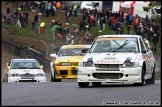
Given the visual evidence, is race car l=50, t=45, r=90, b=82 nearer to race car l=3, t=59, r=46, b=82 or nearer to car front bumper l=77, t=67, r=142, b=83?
race car l=3, t=59, r=46, b=82

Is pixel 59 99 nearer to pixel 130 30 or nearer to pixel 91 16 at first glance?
pixel 130 30

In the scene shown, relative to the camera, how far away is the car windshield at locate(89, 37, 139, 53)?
18406 millimetres

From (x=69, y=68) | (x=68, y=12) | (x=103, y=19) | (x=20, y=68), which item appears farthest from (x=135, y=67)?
(x=68, y=12)

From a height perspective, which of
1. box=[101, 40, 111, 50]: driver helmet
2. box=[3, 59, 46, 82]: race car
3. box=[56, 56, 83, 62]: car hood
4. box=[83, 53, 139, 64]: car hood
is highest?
box=[101, 40, 111, 50]: driver helmet

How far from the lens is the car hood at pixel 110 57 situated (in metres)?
17.4

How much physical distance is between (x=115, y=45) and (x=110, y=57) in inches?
42.4

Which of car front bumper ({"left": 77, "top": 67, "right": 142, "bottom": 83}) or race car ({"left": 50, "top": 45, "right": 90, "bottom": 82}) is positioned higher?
car front bumper ({"left": 77, "top": 67, "right": 142, "bottom": 83})

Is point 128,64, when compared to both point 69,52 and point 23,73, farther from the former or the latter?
point 23,73

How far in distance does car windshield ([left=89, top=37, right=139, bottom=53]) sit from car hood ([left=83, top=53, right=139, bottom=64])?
0.51 m

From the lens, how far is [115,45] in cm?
1852

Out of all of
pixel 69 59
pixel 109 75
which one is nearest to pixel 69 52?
pixel 69 59

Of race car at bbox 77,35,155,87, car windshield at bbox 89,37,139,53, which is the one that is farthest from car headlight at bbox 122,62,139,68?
car windshield at bbox 89,37,139,53

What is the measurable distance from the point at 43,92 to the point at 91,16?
3825 cm

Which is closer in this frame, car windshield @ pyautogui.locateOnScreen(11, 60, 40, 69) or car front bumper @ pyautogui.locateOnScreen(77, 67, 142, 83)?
car front bumper @ pyautogui.locateOnScreen(77, 67, 142, 83)
